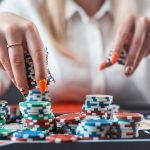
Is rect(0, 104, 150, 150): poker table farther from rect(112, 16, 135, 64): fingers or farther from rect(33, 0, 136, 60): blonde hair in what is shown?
rect(33, 0, 136, 60): blonde hair

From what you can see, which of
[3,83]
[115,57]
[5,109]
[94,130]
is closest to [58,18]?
[3,83]

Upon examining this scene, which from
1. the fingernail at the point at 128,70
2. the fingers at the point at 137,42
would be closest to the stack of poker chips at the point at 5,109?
the fingers at the point at 137,42

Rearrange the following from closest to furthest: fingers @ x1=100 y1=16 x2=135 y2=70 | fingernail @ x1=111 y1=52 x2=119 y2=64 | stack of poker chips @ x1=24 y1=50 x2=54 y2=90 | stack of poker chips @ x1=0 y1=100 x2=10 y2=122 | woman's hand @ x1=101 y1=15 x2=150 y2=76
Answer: stack of poker chips @ x1=24 y1=50 x2=54 y2=90 < stack of poker chips @ x1=0 y1=100 x2=10 y2=122 < fingernail @ x1=111 y1=52 x2=119 y2=64 < fingers @ x1=100 y1=16 x2=135 y2=70 < woman's hand @ x1=101 y1=15 x2=150 y2=76

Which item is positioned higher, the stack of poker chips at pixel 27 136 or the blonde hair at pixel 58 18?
the blonde hair at pixel 58 18

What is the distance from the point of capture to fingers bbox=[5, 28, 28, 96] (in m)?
1.37

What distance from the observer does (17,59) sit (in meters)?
1.38

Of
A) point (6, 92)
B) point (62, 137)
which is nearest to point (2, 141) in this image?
point (62, 137)

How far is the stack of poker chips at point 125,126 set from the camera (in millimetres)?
1242

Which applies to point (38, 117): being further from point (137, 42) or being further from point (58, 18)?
point (58, 18)

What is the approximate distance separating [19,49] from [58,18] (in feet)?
4.51

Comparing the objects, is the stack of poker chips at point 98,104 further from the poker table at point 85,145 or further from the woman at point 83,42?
the woman at point 83,42

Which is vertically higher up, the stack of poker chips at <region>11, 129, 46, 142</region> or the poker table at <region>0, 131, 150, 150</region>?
the stack of poker chips at <region>11, 129, 46, 142</region>

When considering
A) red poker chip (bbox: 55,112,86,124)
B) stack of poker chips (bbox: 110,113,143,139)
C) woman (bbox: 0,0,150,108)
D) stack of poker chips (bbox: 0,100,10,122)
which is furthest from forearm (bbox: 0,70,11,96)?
stack of poker chips (bbox: 110,113,143,139)

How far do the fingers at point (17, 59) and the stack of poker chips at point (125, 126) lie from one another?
1.05ft
